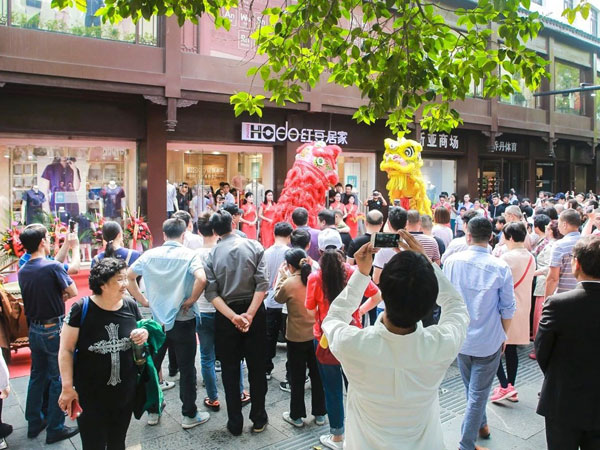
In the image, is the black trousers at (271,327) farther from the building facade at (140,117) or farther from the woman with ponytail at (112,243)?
the building facade at (140,117)

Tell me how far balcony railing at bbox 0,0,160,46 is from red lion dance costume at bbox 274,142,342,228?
356 cm

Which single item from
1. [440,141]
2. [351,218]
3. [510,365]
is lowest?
[510,365]

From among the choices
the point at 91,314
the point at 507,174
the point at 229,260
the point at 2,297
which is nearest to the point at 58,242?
the point at 2,297

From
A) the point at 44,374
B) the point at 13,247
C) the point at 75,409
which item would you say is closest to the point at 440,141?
the point at 13,247

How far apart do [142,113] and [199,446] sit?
29.1 ft

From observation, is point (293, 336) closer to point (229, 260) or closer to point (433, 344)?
point (229, 260)

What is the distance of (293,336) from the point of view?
445cm

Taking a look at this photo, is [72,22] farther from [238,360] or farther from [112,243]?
[238,360]

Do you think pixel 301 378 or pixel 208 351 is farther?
pixel 208 351

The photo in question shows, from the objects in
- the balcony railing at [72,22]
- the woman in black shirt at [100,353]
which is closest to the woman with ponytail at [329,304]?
the woman in black shirt at [100,353]

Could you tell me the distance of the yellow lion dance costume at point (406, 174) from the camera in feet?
33.9

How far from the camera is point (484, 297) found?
13.3ft

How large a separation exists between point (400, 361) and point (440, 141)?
55.4 feet

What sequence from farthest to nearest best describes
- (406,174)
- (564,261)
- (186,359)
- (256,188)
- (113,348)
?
(256,188), (406,174), (564,261), (186,359), (113,348)
